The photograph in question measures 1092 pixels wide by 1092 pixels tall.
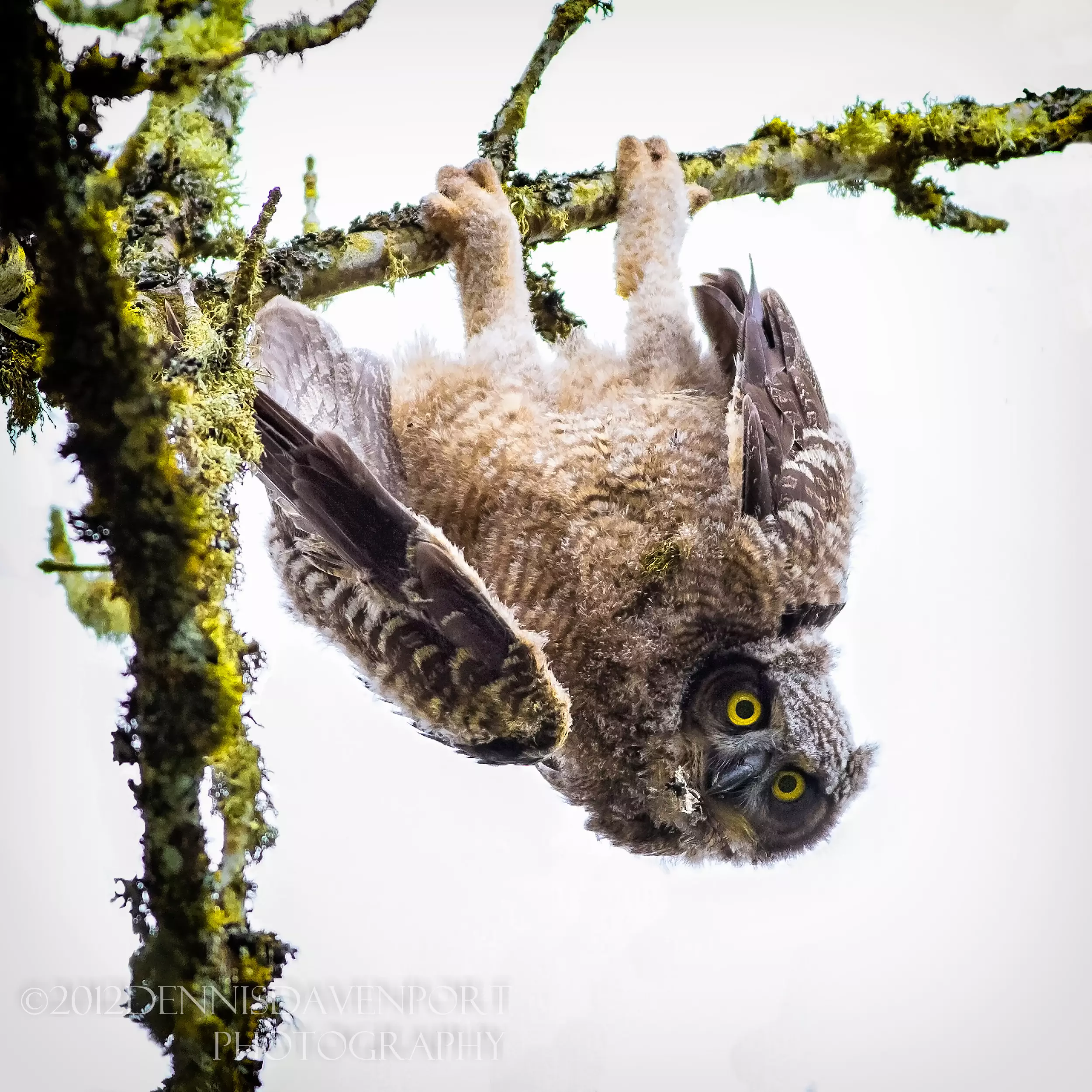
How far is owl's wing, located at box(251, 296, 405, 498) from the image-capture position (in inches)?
115

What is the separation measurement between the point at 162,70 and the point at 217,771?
1117 millimetres

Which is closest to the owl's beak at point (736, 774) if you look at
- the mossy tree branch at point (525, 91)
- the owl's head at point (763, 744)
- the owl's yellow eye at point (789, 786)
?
the owl's head at point (763, 744)

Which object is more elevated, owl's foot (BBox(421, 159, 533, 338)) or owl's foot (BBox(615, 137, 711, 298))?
owl's foot (BBox(615, 137, 711, 298))

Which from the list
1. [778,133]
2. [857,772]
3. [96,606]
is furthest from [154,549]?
[778,133]

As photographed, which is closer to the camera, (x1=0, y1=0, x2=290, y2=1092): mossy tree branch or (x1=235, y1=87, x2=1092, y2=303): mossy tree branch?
(x1=0, y1=0, x2=290, y2=1092): mossy tree branch

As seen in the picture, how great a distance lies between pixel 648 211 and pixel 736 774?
1.87 m

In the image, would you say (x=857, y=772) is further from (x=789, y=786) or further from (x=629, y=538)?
(x=629, y=538)

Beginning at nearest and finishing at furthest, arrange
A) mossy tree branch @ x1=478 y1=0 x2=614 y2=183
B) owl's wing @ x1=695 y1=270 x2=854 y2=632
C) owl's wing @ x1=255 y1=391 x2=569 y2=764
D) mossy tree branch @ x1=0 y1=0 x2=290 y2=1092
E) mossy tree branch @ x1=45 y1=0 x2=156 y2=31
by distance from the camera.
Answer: mossy tree branch @ x1=0 y1=0 x2=290 y2=1092 < mossy tree branch @ x1=45 y1=0 x2=156 y2=31 < owl's wing @ x1=255 y1=391 x2=569 y2=764 < owl's wing @ x1=695 y1=270 x2=854 y2=632 < mossy tree branch @ x1=478 y1=0 x2=614 y2=183

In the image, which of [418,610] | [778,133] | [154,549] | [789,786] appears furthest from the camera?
[778,133]

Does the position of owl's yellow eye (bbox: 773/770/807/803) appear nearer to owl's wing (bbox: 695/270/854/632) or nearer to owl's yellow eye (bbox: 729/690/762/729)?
Answer: owl's yellow eye (bbox: 729/690/762/729)

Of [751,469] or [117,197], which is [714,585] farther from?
[117,197]

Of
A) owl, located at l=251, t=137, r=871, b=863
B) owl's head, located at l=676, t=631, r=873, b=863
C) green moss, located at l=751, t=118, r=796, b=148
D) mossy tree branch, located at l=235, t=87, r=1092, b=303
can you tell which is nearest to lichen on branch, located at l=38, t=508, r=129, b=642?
owl, located at l=251, t=137, r=871, b=863

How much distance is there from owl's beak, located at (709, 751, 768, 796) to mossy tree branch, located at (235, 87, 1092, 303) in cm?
174

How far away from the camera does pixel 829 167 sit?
154 inches
